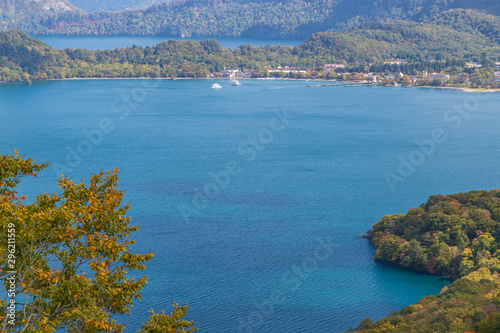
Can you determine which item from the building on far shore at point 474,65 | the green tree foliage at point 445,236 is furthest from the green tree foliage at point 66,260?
the building on far shore at point 474,65

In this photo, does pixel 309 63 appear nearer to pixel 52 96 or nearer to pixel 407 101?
pixel 407 101

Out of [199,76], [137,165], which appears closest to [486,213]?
[137,165]

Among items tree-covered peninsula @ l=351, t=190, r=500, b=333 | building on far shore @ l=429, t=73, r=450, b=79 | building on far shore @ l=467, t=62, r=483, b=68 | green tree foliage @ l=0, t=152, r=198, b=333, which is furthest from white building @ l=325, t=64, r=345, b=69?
green tree foliage @ l=0, t=152, r=198, b=333

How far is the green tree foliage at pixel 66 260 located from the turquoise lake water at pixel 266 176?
14160 millimetres

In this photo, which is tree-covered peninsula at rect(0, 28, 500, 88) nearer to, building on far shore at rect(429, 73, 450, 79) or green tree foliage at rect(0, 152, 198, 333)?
building on far shore at rect(429, 73, 450, 79)

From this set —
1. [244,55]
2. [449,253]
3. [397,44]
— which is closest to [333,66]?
[244,55]

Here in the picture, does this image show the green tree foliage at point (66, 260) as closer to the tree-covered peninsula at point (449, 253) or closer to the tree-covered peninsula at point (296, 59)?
the tree-covered peninsula at point (449, 253)

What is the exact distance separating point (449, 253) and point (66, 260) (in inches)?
918

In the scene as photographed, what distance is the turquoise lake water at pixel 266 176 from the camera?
26547 millimetres

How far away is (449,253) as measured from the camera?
95.5 feet

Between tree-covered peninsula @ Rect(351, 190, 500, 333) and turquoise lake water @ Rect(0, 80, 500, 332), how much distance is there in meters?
1.06

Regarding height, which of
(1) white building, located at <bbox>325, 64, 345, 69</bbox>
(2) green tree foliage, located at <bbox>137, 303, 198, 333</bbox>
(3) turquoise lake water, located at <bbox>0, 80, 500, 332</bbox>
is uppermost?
(2) green tree foliage, located at <bbox>137, 303, 198, 333</bbox>

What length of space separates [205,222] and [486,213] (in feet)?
49.6

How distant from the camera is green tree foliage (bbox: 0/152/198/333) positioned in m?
8.80
